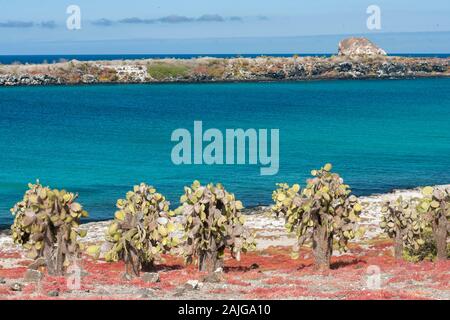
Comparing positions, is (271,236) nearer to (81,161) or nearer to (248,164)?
(248,164)

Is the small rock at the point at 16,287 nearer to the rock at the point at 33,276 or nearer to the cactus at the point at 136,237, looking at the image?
the rock at the point at 33,276

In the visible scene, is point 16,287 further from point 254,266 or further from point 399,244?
point 399,244

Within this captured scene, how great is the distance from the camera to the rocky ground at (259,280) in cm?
3083

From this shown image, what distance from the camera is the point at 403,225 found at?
45094 millimetres

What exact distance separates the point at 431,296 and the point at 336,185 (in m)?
11.8

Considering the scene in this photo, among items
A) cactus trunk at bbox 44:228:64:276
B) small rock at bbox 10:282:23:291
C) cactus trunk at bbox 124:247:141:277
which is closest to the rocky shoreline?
cactus trunk at bbox 124:247:141:277

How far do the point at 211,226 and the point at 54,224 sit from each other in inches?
314

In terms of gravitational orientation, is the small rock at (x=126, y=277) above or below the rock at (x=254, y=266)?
above

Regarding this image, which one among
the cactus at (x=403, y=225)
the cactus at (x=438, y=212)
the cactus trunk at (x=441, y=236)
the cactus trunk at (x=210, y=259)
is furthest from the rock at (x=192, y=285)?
the cactus trunk at (x=441, y=236)

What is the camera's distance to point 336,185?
41.2 meters

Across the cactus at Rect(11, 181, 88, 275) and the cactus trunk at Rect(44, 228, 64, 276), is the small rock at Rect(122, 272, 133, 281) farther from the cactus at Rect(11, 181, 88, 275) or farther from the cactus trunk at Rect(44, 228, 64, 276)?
the cactus trunk at Rect(44, 228, 64, 276)

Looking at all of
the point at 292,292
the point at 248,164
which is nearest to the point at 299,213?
the point at 292,292

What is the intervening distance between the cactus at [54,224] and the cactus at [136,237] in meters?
1.99

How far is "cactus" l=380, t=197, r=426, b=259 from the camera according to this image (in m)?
44.5
